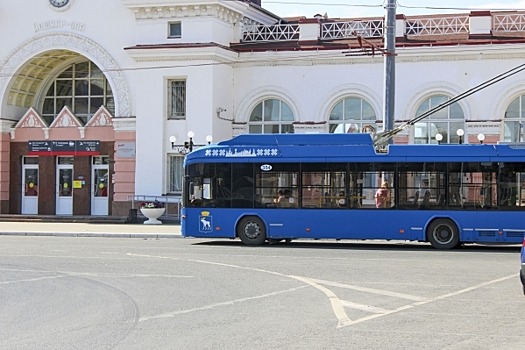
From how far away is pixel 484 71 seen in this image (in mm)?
37719

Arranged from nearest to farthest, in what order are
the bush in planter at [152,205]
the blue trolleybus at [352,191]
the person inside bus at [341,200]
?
the blue trolleybus at [352,191]
the person inside bus at [341,200]
the bush in planter at [152,205]

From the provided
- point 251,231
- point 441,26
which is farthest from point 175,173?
point 251,231

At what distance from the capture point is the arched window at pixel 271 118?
40.9m

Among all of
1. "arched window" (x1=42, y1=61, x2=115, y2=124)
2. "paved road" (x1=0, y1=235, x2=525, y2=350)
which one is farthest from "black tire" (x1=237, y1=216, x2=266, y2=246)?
"arched window" (x1=42, y1=61, x2=115, y2=124)

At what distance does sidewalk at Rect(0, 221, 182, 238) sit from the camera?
1284 inches

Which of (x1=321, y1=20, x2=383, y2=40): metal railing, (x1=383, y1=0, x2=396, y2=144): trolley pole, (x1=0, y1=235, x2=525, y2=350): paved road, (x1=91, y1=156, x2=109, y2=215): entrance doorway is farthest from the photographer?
(x1=91, y1=156, x2=109, y2=215): entrance doorway

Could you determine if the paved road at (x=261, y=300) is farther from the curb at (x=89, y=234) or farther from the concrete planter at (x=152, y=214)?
the concrete planter at (x=152, y=214)

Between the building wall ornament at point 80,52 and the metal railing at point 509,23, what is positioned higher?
the metal railing at point 509,23

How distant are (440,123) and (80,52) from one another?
16917 mm

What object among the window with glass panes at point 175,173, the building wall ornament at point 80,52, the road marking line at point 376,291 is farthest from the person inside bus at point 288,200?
the building wall ornament at point 80,52

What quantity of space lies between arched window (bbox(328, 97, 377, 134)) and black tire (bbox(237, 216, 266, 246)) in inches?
532

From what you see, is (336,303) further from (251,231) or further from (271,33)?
(271,33)

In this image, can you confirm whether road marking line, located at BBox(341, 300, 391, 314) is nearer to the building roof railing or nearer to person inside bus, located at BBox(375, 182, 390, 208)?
person inside bus, located at BBox(375, 182, 390, 208)

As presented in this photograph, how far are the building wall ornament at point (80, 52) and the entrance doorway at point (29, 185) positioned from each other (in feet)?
12.3
